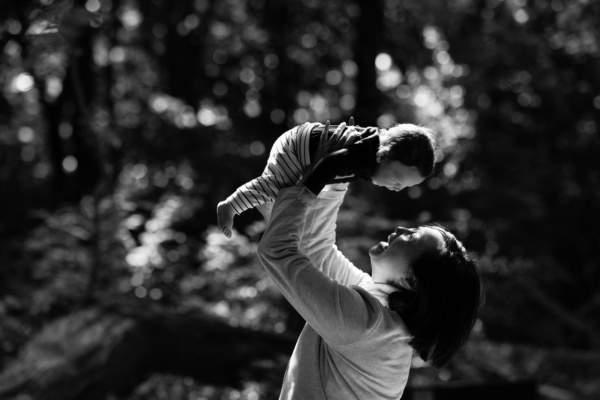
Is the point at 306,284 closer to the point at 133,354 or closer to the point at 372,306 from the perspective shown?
the point at 372,306

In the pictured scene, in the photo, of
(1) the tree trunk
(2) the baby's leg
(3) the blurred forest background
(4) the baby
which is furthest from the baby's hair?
(1) the tree trunk

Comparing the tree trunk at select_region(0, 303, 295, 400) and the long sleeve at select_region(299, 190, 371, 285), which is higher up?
the long sleeve at select_region(299, 190, 371, 285)

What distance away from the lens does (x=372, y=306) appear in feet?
5.27

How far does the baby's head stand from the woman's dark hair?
0.17 m

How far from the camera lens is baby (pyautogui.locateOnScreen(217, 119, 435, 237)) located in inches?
64.7

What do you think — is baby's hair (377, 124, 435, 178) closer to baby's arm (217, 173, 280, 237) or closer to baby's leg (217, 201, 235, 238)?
baby's arm (217, 173, 280, 237)

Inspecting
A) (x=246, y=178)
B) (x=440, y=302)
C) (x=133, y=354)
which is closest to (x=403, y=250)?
(x=440, y=302)

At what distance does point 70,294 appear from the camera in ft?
19.2

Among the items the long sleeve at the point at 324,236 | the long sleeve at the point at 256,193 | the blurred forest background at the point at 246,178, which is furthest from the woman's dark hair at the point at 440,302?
the blurred forest background at the point at 246,178

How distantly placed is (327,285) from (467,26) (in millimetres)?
8828

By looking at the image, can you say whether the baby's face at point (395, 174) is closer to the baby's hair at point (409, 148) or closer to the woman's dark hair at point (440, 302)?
the baby's hair at point (409, 148)

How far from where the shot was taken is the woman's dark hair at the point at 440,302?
5.37 feet

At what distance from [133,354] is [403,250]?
10.1 ft

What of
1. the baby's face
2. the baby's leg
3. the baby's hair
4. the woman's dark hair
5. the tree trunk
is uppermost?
the baby's hair
